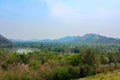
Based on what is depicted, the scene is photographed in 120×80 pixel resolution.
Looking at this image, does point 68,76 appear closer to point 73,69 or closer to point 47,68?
point 73,69

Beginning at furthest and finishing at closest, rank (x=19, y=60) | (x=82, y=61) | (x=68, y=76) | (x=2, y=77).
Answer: (x=19, y=60), (x=82, y=61), (x=68, y=76), (x=2, y=77)

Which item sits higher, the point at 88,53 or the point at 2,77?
the point at 88,53

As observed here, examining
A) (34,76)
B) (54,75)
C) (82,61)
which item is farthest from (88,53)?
(34,76)

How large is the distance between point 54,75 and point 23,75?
6.00 meters

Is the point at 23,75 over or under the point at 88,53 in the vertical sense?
under

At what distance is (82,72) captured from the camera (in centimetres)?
4681

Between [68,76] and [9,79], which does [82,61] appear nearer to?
[68,76]

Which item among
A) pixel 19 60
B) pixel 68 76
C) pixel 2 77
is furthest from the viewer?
pixel 19 60

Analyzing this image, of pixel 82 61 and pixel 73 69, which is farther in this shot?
pixel 82 61

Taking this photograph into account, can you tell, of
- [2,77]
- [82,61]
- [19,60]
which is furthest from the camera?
[19,60]

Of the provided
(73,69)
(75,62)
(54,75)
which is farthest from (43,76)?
(75,62)

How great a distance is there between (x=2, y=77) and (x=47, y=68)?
9693 mm

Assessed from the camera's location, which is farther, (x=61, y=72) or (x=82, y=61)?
(x=82, y=61)

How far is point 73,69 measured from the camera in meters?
45.5
